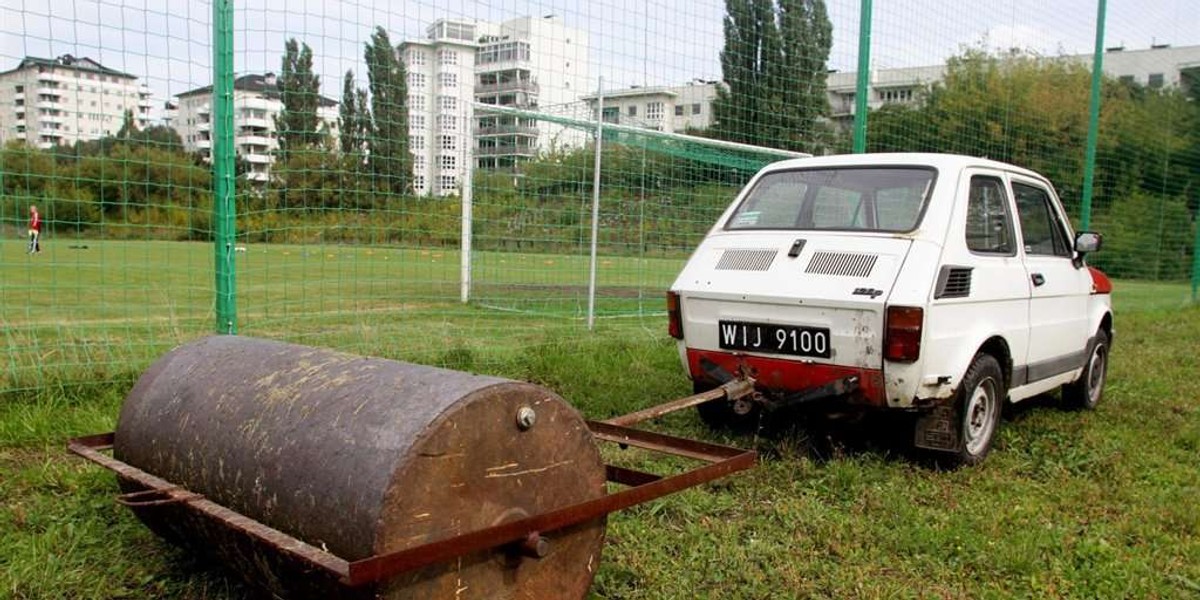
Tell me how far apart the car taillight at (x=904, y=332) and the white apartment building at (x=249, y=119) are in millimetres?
3946

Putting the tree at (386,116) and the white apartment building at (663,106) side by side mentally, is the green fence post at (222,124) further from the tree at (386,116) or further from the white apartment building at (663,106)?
the white apartment building at (663,106)

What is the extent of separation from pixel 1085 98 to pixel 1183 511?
20936 millimetres

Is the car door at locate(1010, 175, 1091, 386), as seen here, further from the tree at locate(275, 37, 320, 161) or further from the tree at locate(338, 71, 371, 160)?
the tree at locate(275, 37, 320, 161)

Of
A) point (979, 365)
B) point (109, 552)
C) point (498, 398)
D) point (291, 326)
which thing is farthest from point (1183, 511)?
point (291, 326)

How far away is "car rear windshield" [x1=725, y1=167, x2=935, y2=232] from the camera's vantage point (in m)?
4.73

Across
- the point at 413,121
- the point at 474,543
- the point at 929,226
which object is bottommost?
the point at 474,543

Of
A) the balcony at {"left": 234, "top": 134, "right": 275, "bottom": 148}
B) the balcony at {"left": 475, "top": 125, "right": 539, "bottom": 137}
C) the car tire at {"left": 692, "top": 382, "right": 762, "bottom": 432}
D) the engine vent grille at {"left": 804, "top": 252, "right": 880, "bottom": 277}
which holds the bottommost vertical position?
the car tire at {"left": 692, "top": 382, "right": 762, "bottom": 432}

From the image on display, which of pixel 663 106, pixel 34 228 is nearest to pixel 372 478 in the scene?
pixel 34 228

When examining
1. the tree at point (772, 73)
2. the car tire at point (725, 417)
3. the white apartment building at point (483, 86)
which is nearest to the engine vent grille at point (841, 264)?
the car tire at point (725, 417)

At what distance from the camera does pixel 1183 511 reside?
13.2ft

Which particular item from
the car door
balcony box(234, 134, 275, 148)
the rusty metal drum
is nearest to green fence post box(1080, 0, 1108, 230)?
the car door

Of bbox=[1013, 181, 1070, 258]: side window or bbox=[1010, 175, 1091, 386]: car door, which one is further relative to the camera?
bbox=[1013, 181, 1070, 258]: side window

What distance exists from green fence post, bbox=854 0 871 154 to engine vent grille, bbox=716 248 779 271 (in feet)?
14.6

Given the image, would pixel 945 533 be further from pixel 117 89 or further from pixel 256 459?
pixel 117 89
